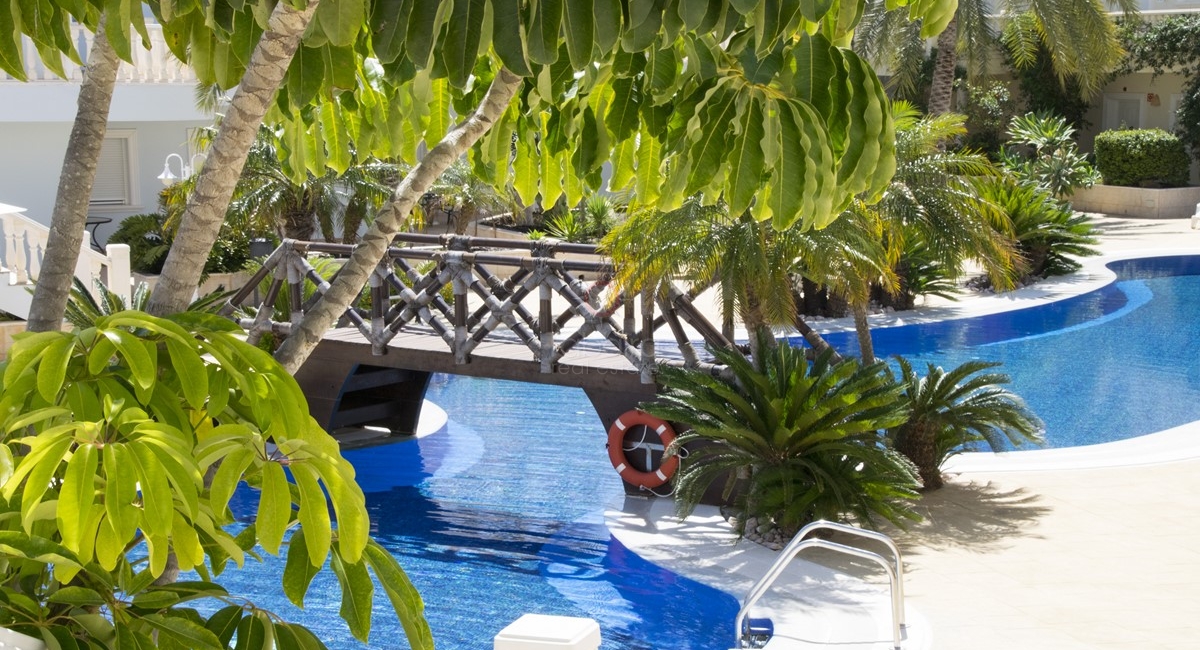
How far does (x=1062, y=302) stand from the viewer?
66.8 ft

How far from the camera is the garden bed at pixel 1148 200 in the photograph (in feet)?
98.4

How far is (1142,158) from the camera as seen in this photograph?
98.2 ft

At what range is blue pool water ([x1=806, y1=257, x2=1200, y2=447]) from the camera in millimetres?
14086

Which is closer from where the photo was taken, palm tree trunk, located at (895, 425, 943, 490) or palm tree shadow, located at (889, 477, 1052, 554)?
palm tree shadow, located at (889, 477, 1052, 554)

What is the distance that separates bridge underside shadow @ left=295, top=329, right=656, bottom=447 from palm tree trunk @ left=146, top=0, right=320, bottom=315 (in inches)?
301

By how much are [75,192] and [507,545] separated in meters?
6.97

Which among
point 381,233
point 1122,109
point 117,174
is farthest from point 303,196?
point 1122,109

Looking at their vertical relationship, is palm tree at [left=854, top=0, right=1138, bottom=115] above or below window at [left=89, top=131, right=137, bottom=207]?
above

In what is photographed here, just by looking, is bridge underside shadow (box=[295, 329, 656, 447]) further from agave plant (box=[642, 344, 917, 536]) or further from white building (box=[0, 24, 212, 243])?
white building (box=[0, 24, 212, 243])

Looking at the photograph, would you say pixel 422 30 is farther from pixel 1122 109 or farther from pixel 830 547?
pixel 1122 109

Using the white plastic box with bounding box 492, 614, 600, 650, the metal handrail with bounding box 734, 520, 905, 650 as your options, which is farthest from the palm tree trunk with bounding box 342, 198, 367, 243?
the white plastic box with bounding box 492, 614, 600, 650

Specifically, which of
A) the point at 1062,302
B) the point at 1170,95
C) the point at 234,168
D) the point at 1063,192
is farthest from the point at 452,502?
Answer: the point at 1170,95

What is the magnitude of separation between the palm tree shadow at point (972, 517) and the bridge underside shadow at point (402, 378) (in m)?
2.46

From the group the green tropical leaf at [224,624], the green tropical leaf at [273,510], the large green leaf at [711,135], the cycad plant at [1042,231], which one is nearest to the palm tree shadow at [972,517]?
the large green leaf at [711,135]
